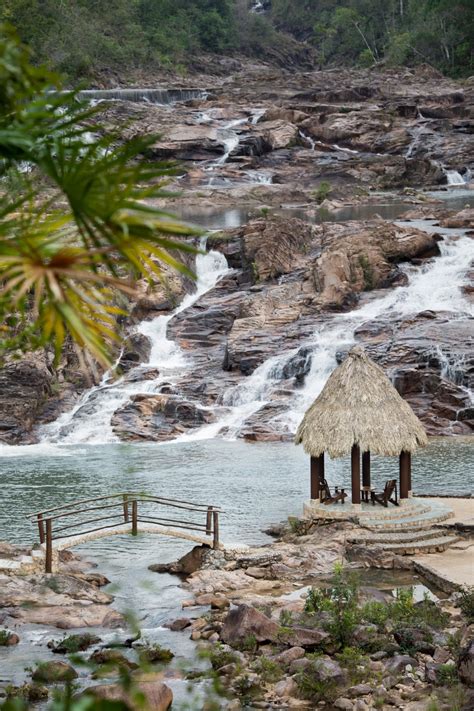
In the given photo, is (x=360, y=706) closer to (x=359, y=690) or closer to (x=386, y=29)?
(x=359, y=690)

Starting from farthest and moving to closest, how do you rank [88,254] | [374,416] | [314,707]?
[374,416] < [314,707] < [88,254]

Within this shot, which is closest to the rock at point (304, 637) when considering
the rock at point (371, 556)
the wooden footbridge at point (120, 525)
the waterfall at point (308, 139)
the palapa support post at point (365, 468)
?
the wooden footbridge at point (120, 525)

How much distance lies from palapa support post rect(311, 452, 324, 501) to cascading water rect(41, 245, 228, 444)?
26.9ft

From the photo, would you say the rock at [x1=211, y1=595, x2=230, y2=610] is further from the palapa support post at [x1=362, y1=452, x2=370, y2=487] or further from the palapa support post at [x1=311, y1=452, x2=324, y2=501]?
the palapa support post at [x1=362, y1=452, x2=370, y2=487]

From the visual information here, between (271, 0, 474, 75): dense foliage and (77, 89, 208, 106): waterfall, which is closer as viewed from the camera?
(77, 89, 208, 106): waterfall

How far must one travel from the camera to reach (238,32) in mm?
95250

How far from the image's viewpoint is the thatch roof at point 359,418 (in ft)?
59.9

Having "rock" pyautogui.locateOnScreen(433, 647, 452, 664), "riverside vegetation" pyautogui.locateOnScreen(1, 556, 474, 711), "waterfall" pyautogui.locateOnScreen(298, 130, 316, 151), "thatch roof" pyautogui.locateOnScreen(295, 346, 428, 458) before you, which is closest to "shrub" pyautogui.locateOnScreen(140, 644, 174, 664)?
"riverside vegetation" pyautogui.locateOnScreen(1, 556, 474, 711)

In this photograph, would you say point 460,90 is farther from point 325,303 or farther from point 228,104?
point 325,303

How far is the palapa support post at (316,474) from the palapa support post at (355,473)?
52 cm

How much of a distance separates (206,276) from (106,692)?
95.9 ft

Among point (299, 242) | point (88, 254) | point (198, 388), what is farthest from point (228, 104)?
point (88, 254)

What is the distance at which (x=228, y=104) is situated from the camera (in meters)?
69.0

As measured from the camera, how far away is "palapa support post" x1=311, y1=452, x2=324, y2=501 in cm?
1889
